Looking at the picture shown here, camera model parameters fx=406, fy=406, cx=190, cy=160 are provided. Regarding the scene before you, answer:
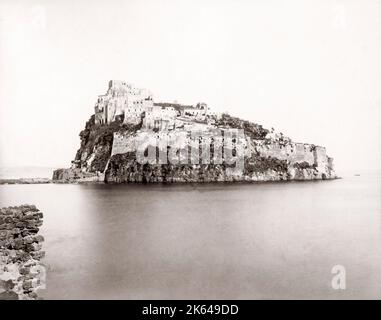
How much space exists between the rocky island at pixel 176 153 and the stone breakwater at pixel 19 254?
35950mm

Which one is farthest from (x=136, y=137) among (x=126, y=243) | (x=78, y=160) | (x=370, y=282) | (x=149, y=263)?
(x=370, y=282)

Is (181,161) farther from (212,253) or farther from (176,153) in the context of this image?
(212,253)

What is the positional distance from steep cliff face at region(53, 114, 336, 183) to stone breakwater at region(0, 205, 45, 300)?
36837 millimetres

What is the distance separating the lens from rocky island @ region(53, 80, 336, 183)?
Answer: 45.9 meters

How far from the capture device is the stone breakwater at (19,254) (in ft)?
26.1

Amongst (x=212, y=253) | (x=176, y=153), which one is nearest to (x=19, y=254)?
(x=212, y=253)

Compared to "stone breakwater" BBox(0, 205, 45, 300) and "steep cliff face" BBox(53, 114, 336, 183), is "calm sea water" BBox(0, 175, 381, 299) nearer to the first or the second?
"stone breakwater" BBox(0, 205, 45, 300)

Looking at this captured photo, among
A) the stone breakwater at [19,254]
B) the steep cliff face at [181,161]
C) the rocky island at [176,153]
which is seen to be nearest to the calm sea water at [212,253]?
the stone breakwater at [19,254]

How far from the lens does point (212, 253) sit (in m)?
13.2

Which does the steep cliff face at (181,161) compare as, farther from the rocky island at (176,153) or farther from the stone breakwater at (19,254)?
the stone breakwater at (19,254)
